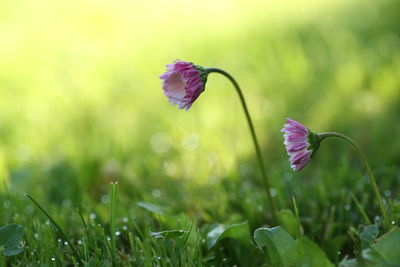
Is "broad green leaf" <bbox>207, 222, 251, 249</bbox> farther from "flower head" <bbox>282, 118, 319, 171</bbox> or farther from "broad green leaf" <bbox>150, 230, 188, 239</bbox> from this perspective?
"flower head" <bbox>282, 118, 319, 171</bbox>

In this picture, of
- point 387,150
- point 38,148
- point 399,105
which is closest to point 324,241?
point 387,150

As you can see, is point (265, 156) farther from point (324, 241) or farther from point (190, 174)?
point (324, 241)

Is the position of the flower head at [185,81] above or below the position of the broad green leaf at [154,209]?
above

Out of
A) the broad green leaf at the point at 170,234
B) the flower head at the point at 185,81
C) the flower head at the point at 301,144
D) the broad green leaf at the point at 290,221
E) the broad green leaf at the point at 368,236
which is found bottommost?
the broad green leaf at the point at 368,236

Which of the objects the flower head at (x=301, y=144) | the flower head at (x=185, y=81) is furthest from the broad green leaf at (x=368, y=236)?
the flower head at (x=185, y=81)

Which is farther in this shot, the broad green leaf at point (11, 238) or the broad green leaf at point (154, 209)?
the broad green leaf at point (154, 209)

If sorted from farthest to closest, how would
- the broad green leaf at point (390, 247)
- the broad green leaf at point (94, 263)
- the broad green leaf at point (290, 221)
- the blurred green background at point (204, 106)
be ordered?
the blurred green background at point (204, 106) < the broad green leaf at point (290, 221) < the broad green leaf at point (94, 263) < the broad green leaf at point (390, 247)

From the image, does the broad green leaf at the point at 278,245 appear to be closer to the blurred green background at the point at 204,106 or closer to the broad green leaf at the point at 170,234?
the broad green leaf at the point at 170,234
